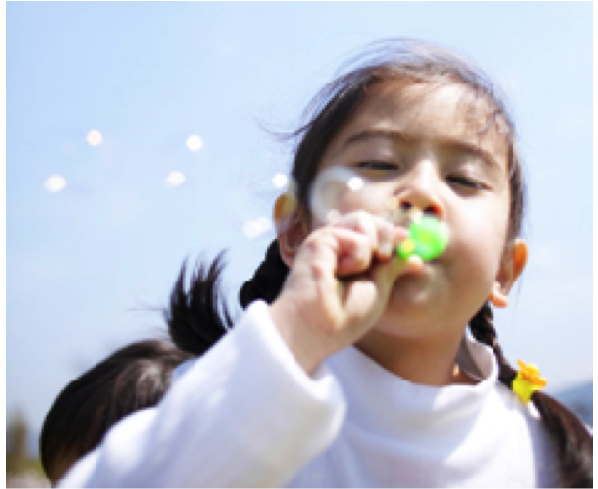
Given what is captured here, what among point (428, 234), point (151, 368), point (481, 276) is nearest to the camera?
point (428, 234)

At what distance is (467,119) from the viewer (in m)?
1.23

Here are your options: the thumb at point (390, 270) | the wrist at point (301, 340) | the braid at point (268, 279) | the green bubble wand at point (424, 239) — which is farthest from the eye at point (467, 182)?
the braid at point (268, 279)

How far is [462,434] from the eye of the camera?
1.17 metres

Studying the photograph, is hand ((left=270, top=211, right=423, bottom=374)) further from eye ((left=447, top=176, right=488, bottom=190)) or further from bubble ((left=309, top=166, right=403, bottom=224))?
eye ((left=447, top=176, right=488, bottom=190))

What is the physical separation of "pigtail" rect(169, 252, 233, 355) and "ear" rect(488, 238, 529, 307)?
2.43 feet

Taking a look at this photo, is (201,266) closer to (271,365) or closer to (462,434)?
(462,434)

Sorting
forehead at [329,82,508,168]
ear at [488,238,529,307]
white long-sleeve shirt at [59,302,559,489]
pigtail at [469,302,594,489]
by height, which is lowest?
pigtail at [469,302,594,489]

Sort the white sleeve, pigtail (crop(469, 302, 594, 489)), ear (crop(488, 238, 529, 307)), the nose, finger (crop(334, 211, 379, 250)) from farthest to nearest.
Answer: ear (crop(488, 238, 529, 307)), pigtail (crop(469, 302, 594, 489)), the nose, finger (crop(334, 211, 379, 250)), the white sleeve

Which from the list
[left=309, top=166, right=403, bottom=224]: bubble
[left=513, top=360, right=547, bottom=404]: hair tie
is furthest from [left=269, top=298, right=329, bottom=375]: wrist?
[left=513, top=360, right=547, bottom=404]: hair tie

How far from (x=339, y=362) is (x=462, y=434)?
0.89ft

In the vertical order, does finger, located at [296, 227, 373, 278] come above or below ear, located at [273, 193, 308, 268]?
above

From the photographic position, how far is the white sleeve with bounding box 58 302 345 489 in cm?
76

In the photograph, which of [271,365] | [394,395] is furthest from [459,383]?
[271,365]

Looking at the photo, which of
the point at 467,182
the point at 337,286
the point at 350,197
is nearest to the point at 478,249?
the point at 467,182
